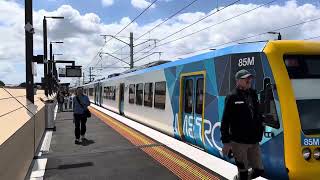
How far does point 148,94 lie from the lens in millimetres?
18219

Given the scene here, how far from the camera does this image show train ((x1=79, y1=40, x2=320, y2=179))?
22.7ft

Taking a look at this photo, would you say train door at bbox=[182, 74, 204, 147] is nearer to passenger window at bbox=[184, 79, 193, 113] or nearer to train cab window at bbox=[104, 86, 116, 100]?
passenger window at bbox=[184, 79, 193, 113]

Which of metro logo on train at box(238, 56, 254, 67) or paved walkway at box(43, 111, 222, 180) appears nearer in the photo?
metro logo on train at box(238, 56, 254, 67)

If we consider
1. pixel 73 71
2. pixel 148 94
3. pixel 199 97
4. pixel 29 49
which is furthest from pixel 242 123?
pixel 73 71

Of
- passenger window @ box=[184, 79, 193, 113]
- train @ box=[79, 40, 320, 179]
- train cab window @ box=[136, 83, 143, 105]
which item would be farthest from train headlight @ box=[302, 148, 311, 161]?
train cab window @ box=[136, 83, 143, 105]

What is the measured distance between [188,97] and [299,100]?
16.5 ft

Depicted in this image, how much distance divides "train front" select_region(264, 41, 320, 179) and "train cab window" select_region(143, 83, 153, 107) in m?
10.1

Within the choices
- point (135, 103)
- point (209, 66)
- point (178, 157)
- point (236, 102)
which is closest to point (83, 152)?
point (178, 157)

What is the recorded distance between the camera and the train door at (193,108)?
10.9 metres

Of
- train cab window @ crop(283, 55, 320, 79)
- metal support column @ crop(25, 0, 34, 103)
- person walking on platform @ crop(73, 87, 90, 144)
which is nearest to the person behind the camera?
train cab window @ crop(283, 55, 320, 79)

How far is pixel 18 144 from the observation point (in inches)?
279

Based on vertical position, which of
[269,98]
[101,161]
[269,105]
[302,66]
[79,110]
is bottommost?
[101,161]

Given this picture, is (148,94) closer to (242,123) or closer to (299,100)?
(299,100)

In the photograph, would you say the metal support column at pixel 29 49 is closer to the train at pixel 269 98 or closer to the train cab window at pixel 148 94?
the train at pixel 269 98
